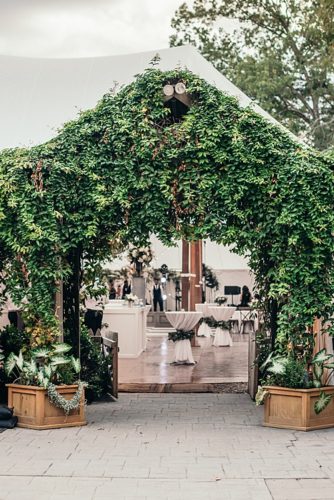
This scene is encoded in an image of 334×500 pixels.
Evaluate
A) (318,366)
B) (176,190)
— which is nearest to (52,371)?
(176,190)

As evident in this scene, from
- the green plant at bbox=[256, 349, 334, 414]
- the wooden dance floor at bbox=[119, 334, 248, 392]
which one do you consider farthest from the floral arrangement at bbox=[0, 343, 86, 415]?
the wooden dance floor at bbox=[119, 334, 248, 392]

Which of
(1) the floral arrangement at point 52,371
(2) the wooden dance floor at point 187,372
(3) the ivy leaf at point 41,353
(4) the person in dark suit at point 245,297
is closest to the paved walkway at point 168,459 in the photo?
(1) the floral arrangement at point 52,371

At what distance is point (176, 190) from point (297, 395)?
104 inches

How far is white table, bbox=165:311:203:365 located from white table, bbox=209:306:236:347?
4.32m

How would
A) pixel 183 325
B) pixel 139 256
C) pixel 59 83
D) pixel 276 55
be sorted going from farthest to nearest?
pixel 276 55, pixel 59 83, pixel 139 256, pixel 183 325

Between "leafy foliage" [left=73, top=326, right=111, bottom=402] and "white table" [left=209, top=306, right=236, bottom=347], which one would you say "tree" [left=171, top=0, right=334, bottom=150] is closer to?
"white table" [left=209, top=306, right=236, bottom=347]

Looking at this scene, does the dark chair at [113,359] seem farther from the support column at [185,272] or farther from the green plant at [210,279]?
the green plant at [210,279]

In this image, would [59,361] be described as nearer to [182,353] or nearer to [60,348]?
[60,348]

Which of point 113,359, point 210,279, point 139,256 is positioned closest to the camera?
point 113,359

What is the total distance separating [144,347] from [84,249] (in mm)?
8857

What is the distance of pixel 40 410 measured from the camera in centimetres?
1008

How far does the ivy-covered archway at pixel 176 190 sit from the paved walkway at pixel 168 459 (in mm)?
1388

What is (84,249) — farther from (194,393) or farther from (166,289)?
(166,289)

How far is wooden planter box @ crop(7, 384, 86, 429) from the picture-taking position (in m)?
10.1
